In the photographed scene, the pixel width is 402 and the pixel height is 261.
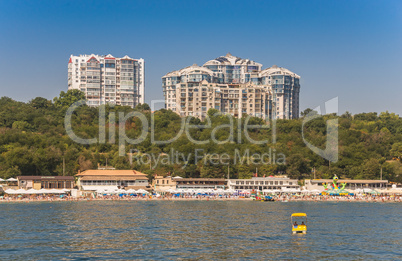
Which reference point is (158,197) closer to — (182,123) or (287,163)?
(287,163)

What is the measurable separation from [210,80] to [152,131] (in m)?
67.5

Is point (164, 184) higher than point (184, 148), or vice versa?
point (184, 148)

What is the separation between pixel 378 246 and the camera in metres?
44.4

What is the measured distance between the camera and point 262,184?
101m

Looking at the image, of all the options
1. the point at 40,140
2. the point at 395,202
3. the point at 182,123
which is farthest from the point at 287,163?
the point at 40,140

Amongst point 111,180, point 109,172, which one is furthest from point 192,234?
point 109,172

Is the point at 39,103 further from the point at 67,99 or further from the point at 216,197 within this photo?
the point at 216,197

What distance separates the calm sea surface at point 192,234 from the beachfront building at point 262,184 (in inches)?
1063

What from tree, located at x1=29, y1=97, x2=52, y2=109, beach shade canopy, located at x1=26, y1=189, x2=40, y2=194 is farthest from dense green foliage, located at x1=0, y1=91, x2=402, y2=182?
beach shade canopy, located at x1=26, y1=189, x2=40, y2=194

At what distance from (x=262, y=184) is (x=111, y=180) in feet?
93.6

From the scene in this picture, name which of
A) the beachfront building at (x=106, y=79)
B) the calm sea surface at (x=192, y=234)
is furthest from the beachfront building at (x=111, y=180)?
the beachfront building at (x=106, y=79)

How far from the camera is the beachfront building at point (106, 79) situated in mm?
190125

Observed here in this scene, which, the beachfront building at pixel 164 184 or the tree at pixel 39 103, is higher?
the tree at pixel 39 103

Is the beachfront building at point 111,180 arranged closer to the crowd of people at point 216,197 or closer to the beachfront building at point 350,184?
Result: the crowd of people at point 216,197
